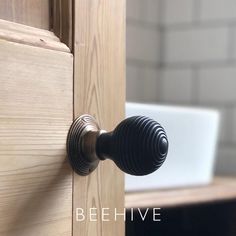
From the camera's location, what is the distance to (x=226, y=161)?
129cm

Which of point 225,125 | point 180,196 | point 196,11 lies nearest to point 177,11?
point 196,11

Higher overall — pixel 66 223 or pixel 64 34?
pixel 64 34

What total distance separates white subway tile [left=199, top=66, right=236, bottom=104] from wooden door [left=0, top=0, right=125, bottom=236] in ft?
2.77

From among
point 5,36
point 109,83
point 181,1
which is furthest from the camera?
point 181,1

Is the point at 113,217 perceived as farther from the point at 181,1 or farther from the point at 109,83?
the point at 181,1

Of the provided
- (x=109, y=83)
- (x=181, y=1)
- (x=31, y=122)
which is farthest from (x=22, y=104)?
(x=181, y=1)

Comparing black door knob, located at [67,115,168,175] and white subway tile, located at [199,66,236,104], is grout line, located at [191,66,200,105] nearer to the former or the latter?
white subway tile, located at [199,66,236,104]

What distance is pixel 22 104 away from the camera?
36 centimetres

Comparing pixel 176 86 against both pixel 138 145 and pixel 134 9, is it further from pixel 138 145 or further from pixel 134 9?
pixel 138 145

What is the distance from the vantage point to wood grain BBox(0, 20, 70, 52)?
0.36 metres

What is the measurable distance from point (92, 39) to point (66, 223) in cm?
16

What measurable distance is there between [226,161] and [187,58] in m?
0.29

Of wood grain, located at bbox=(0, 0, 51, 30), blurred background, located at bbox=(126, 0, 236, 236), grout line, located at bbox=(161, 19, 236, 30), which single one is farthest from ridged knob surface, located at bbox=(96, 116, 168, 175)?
grout line, located at bbox=(161, 19, 236, 30)

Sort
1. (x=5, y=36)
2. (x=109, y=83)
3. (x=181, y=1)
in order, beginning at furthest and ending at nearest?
1. (x=181, y=1)
2. (x=109, y=83)
3. (x=5, y=36)
